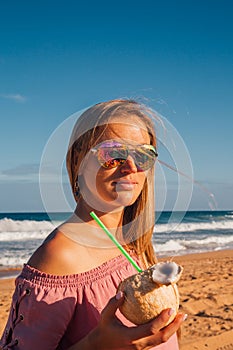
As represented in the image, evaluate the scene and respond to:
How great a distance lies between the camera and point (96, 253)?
5.23 feet

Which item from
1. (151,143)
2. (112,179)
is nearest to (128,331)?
(112,179)

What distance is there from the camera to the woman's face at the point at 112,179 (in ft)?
5.23

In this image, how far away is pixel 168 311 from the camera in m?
1.23

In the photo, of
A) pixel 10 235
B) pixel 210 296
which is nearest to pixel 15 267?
pixel 210 296

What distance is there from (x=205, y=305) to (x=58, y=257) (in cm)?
A: 569

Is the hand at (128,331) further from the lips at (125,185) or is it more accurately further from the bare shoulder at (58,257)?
the lips at (125,185)

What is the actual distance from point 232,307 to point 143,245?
5.10 metres

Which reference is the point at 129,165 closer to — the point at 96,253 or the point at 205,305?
the point at 96,253

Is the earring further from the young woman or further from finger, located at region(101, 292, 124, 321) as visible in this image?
finger, located at region(101, 292, 124, 321)

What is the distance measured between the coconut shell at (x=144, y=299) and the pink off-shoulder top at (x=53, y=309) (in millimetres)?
222

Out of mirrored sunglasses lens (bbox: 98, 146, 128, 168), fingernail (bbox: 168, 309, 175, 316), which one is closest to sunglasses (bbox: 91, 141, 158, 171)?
mirrored sunglasses lens (bbox: 98, 146, 128, 168)

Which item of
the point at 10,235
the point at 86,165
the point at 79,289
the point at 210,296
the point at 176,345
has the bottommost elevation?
the point at 10,235

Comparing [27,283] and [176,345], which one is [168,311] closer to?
[27,283]

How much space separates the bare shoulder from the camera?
4.70ft
